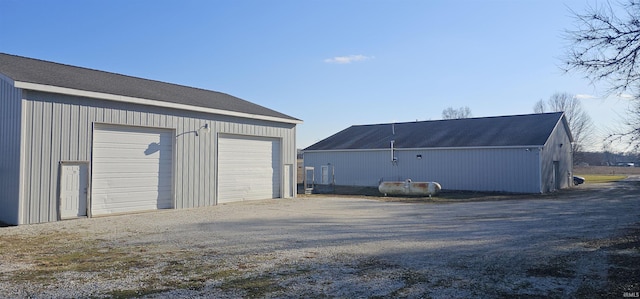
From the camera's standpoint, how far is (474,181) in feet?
84.6

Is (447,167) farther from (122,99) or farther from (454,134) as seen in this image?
(122,99)

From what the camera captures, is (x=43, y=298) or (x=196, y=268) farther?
(x=196, y=268)

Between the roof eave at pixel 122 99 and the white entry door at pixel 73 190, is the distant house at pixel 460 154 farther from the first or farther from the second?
the white entry door at pixel 73 190

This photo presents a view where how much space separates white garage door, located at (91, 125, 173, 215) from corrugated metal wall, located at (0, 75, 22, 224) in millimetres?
2031

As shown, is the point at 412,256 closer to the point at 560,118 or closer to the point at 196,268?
the point at 196,268

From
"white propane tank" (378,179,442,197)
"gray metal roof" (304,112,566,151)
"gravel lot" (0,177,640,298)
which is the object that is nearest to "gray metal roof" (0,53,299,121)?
"gravel lot" (0,177,640,298)

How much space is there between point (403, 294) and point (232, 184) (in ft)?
44.2

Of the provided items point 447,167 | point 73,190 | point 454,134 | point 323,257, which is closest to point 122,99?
point 73,190

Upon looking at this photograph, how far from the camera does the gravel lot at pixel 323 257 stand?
561 centimetres

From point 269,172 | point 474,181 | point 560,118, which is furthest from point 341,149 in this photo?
point 560,118

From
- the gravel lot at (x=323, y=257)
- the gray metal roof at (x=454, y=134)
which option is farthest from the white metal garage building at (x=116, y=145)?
the gray metal roof at (x=454, y=134)

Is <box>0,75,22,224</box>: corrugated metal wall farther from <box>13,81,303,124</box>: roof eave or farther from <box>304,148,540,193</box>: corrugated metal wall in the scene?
<box>304,148,540,193</box>: corrugated metal wall

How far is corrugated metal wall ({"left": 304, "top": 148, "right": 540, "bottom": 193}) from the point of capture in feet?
79.9

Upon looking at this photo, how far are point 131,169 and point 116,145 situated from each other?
3.06 feet
